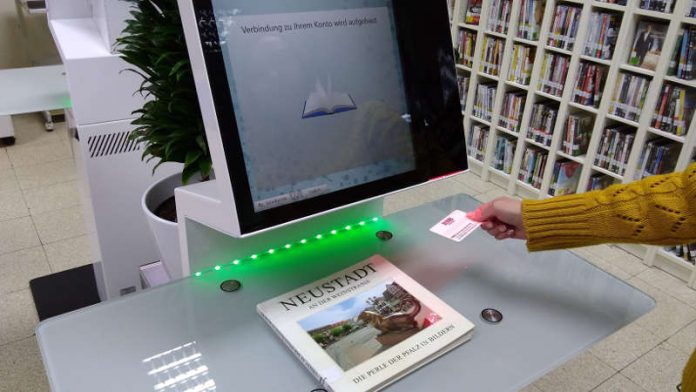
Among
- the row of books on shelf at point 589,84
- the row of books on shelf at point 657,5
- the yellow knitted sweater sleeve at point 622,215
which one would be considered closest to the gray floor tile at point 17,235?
the yellow knitted sweater sleeve at point 622,215

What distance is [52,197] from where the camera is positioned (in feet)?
10.1

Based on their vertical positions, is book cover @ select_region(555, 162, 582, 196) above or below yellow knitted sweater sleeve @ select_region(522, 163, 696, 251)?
below

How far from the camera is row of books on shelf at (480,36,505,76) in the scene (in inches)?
130

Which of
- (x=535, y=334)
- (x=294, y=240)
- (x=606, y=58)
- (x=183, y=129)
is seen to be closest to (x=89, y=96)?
(x=183, y=129)

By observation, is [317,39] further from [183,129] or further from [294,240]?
[183,129]

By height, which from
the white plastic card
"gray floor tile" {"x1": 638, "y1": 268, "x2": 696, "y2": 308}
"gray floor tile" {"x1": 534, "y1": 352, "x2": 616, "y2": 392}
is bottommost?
"gray floor tile" {"x1": 534, "y1": 352, "x2": 616, "y2": 392}

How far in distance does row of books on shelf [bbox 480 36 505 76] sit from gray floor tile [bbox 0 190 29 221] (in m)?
2.76

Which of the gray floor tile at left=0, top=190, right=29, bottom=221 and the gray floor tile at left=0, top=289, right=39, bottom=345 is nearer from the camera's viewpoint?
the gray floor tile at left=0, top=289, right=39, bottom=345

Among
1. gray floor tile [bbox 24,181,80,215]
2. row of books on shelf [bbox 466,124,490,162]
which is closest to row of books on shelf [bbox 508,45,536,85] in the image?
row of books on shelf [bbox 466,124,490,162]

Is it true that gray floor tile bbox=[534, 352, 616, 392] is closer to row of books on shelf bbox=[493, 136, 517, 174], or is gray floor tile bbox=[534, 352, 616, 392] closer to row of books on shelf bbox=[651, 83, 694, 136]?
row of books on shelf bbox=[651, 83, 694, 136]

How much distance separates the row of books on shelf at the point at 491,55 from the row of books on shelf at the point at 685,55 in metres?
0.99

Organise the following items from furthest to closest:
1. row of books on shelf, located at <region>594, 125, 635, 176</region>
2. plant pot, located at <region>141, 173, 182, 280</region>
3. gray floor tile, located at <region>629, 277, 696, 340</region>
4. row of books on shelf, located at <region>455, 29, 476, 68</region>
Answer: row of books on shelf, located at <region>455, 29, 476, 68</region>, row of books on shelf, located at <region>594, 125, 635, 176</region>, gray floor tile, located at <region>629, 277, 696, 340</region>, plant pot, located at <region>141, 173, 182, 280</region>

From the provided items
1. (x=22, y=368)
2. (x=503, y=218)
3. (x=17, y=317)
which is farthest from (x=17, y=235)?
(x=503, y=218)

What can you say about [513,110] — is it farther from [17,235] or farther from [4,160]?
[4,160]
